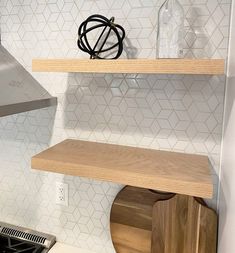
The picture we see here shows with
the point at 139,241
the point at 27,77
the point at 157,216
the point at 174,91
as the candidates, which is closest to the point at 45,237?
the point at 139,241

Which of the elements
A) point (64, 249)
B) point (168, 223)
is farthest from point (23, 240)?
point (168, 223)

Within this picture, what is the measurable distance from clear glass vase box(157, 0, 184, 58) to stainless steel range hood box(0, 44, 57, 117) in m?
0.47

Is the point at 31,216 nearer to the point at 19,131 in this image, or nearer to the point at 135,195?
the point at 19,131

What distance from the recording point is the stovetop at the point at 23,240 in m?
1.16

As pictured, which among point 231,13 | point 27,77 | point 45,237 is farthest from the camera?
point 45,237

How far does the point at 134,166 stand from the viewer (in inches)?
31.8

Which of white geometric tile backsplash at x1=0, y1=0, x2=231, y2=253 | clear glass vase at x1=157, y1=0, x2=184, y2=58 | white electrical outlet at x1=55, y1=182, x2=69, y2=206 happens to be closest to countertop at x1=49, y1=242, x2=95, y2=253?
white geometric tile backsplash at x1=0, y1=0, x2=231, y2=253

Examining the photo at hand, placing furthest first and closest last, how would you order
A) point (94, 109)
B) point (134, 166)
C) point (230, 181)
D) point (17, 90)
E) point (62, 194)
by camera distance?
point (62, 194) → point (94, 109) → point (17, 90) → point (134, 166) → point (230, 181)

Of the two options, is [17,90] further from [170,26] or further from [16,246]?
[16,246]

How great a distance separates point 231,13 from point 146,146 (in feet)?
1.79

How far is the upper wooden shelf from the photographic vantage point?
2.29 ft

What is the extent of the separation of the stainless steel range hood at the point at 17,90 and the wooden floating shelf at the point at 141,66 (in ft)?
0.39

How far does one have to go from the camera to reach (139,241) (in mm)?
1033

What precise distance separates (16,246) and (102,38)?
1.00 meters
